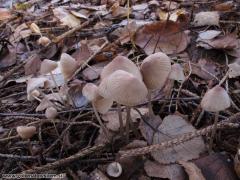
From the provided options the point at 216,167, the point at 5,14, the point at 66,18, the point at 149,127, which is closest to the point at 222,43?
the point at 149,127

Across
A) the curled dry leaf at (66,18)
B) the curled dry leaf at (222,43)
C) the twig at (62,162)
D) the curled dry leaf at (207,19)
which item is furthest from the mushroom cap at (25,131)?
the curled dry leaf at (66,18)

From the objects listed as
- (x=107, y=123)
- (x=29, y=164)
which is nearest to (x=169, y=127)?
(x=107, y=123)

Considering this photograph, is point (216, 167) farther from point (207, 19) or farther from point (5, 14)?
point (5, 14)

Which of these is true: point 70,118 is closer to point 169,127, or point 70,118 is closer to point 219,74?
point 169,127

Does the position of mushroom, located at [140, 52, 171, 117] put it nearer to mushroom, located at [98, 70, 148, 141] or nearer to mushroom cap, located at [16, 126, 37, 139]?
mushroom, located at [98, 70, 148, 141]

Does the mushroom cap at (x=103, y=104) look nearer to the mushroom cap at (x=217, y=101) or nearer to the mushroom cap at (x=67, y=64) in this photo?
the mushroom cap at (x=67, y=64)

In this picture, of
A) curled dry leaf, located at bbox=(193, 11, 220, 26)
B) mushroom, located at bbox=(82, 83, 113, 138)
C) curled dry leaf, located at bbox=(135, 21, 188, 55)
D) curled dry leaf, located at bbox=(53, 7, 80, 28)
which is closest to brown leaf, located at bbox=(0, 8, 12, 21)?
curled dry leaf, located at bbox=(53, 7, 80, 28)
